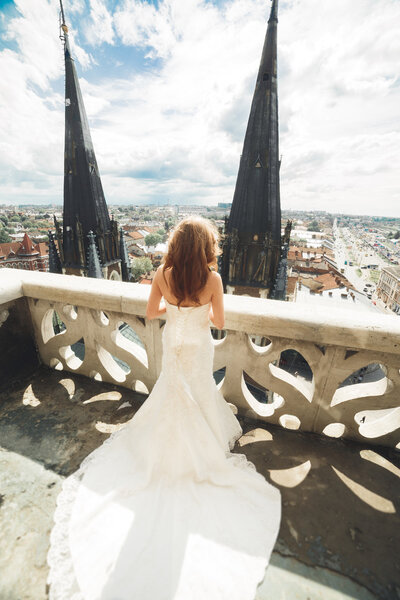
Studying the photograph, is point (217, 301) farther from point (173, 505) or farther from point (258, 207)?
point (258, 207)

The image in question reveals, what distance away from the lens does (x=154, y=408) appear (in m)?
1.90

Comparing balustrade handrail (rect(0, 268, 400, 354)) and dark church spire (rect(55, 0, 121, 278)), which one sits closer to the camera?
balustrade handrail (rect(0, 268, 400, 354))

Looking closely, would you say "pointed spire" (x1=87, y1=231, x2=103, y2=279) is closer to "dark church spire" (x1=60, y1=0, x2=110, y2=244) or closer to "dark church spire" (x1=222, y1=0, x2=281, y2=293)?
"dark church spire" (x1=60, y1=0, x2=110, y2=244)

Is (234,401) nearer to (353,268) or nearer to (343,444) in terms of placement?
(343,444)

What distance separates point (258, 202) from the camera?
17.1 meters

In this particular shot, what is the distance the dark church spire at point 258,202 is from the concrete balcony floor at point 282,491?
636 inches

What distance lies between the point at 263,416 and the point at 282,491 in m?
0.59

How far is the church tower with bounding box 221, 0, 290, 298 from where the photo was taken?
14984 mm

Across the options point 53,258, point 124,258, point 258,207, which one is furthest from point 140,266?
point 258,207

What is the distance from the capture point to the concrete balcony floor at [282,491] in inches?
53.1

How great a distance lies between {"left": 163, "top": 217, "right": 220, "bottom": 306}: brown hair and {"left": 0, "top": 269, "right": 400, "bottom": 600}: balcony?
20.9 inches

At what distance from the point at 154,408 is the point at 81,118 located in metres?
20.6

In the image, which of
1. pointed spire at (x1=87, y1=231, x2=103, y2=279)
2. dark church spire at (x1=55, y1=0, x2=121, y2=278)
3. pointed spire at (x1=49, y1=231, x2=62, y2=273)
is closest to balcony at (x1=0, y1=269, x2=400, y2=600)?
pointed spire at (x1=87, y1=231, x2=103, y2=279)

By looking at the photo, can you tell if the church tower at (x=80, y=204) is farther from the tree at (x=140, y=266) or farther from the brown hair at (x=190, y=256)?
the tree at (x=140, y=266)
